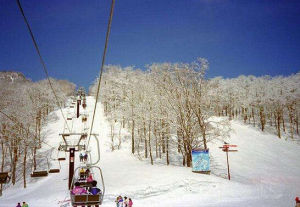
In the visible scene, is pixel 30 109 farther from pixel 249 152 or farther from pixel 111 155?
pixel 249 152

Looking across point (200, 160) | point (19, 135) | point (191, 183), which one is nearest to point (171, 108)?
point (200, 160)

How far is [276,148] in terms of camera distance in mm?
44531

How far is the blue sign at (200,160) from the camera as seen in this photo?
22906 millimetres

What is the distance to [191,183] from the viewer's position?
20641mm

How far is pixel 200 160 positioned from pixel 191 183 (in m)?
3.21

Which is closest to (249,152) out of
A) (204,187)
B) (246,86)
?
(204,187)

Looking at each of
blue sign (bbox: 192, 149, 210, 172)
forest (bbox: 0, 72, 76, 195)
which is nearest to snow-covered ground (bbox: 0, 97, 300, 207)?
blue sign (bbox: 192, 149, 210, 172)

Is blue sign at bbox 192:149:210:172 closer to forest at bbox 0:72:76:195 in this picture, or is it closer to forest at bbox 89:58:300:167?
forest at bbox 89:58:300:167

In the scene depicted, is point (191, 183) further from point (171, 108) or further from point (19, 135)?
point (19, 135)

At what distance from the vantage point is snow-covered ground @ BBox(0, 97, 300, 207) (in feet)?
61.4

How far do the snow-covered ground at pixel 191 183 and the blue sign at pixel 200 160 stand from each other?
925 mm

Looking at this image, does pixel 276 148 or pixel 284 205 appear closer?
pixel 284 205

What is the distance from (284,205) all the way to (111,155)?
27.7 meters

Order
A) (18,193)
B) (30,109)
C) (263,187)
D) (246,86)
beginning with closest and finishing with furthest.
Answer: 1. (263,187)
2. (18,193)
3. (30,109)
4. (246,86)
